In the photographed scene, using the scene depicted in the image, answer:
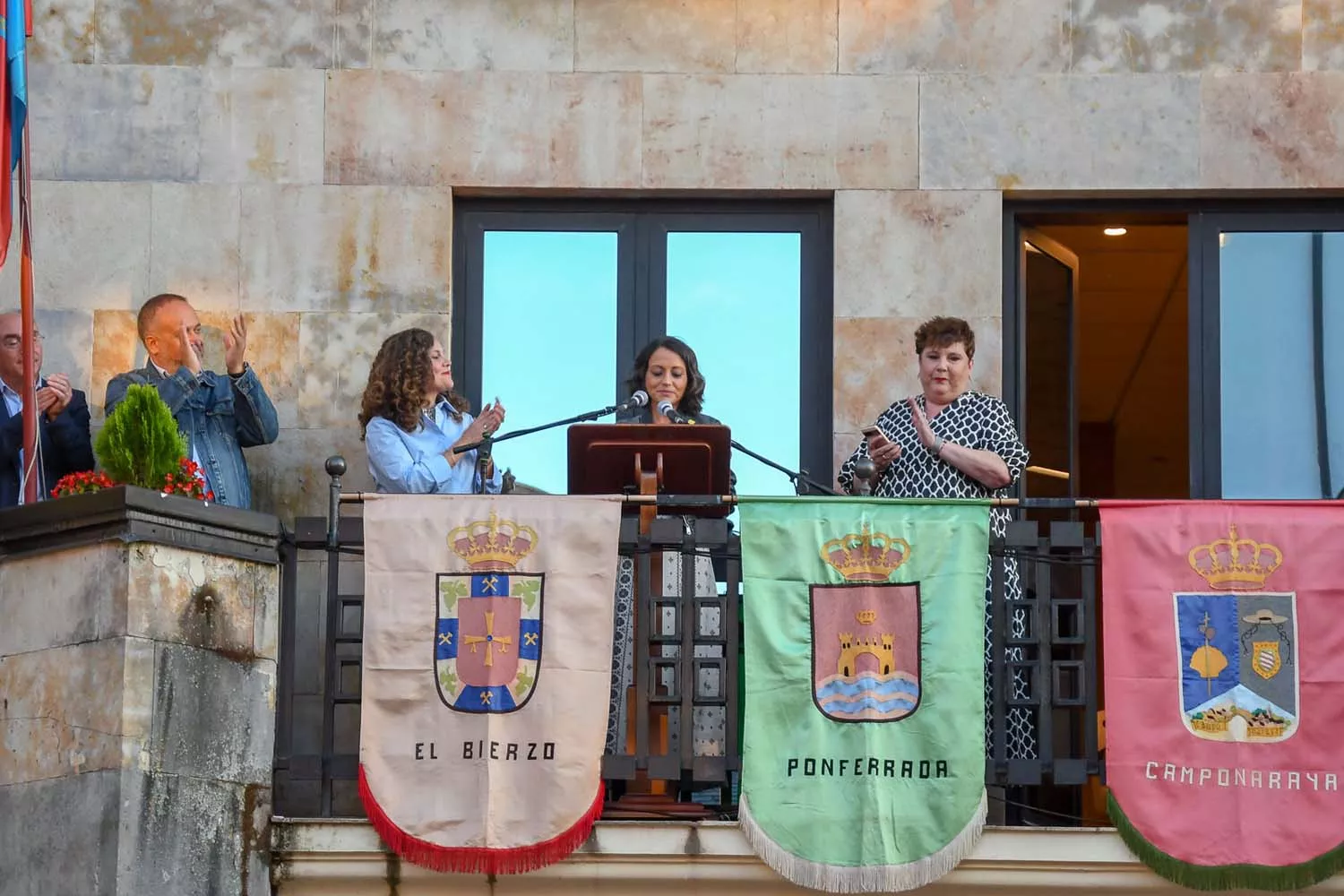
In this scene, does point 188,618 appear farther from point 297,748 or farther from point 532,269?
point 532,269

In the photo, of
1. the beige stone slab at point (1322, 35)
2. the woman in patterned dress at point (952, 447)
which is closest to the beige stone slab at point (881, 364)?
the woman in patterned dress at point (952, 447)

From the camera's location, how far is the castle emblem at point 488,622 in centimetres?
1117

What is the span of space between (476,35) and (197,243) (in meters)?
1.63

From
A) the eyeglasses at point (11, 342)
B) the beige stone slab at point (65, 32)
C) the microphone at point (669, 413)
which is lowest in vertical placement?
the microphone at point (669, 413)

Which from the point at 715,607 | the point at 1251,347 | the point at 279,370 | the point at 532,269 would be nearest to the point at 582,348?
the point at 532,269

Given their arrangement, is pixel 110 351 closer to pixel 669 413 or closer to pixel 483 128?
pixel 483 128

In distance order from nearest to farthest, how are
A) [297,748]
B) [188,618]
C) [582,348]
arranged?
[188,618] < [297,748] < [582,348]

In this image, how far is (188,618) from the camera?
10977 mm

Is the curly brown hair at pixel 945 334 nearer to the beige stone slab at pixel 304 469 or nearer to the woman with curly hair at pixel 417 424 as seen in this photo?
the woman with curly hair at pixel 417 424

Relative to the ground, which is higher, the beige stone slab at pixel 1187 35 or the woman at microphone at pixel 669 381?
the beige stone slab at pixel 1187 35

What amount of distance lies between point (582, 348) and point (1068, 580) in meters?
2.50

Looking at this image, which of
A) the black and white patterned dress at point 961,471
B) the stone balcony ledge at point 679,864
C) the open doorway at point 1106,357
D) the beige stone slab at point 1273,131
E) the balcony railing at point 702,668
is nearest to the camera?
the stone balcony ledge at point 679,864

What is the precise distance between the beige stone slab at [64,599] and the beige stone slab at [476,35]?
3517 mm

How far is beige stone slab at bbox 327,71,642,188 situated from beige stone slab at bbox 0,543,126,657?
9.93 ft
